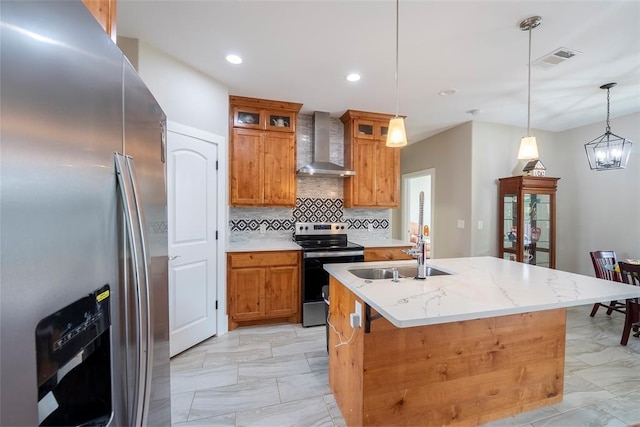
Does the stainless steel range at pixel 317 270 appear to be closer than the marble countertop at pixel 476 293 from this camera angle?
No

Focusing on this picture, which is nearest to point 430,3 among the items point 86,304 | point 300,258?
point 86,304

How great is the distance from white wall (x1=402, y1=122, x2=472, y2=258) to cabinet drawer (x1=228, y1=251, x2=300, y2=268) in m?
2.69

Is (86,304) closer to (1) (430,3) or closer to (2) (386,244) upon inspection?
(1) (430,3)

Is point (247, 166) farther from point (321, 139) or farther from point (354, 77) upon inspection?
point (354, 77)

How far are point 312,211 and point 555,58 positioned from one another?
299 centimetres

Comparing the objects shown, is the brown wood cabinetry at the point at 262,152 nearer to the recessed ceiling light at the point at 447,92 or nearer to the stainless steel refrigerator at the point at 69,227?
the recessed ceiling light at the point at 447,92

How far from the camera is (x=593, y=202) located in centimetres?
408

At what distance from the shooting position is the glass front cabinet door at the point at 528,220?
12.5 feet

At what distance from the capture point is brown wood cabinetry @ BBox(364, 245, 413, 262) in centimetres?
347

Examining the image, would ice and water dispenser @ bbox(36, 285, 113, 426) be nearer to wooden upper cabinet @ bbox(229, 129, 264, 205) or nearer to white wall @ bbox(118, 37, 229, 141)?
white wall @ bbox(118, 37, 229, 141)

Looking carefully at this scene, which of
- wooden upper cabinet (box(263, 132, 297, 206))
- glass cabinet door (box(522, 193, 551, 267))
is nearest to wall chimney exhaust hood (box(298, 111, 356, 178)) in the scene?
wooden upper cabinet (box(263, 132, 297, 206))

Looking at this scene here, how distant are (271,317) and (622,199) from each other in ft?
16.3

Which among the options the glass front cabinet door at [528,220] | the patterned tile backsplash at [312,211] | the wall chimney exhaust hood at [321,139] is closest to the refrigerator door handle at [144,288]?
the patterned tile backsplash at [312,211]

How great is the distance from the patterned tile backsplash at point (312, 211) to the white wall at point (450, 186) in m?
1.10
